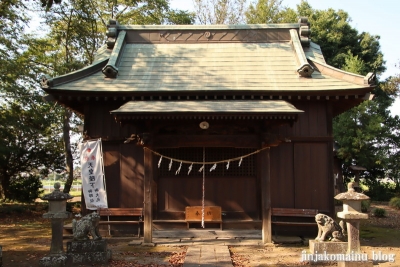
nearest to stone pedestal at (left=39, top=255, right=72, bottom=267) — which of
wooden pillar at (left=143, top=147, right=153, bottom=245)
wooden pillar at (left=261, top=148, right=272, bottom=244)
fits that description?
wooden pillar at (left=143, top=147, right=153, bottom=245)

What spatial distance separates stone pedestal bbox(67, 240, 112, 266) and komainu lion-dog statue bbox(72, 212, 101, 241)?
0.13m

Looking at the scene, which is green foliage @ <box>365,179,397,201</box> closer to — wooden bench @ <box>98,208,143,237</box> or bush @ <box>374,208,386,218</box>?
bush @ <box>374,208,386,218</box>

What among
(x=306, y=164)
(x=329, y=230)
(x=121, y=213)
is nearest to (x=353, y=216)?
(x=329, y=230)

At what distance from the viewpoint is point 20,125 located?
19.0m

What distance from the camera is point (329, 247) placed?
8.54 meters

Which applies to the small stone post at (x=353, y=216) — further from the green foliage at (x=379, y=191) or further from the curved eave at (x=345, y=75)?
the green foliage at (x=379, y=191)

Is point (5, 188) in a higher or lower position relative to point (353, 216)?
higher

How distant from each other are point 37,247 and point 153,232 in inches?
133

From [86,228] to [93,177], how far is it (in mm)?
3152

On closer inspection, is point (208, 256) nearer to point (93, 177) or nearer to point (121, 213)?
point (121, 213)

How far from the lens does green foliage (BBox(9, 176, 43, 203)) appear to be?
922 inches

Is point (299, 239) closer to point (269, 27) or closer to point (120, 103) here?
point (120, 103)

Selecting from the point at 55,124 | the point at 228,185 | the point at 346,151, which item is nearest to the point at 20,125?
the point at 55,124

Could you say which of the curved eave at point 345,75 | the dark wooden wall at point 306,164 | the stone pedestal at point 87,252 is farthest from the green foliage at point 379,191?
the stone pedestal at point 87,252
